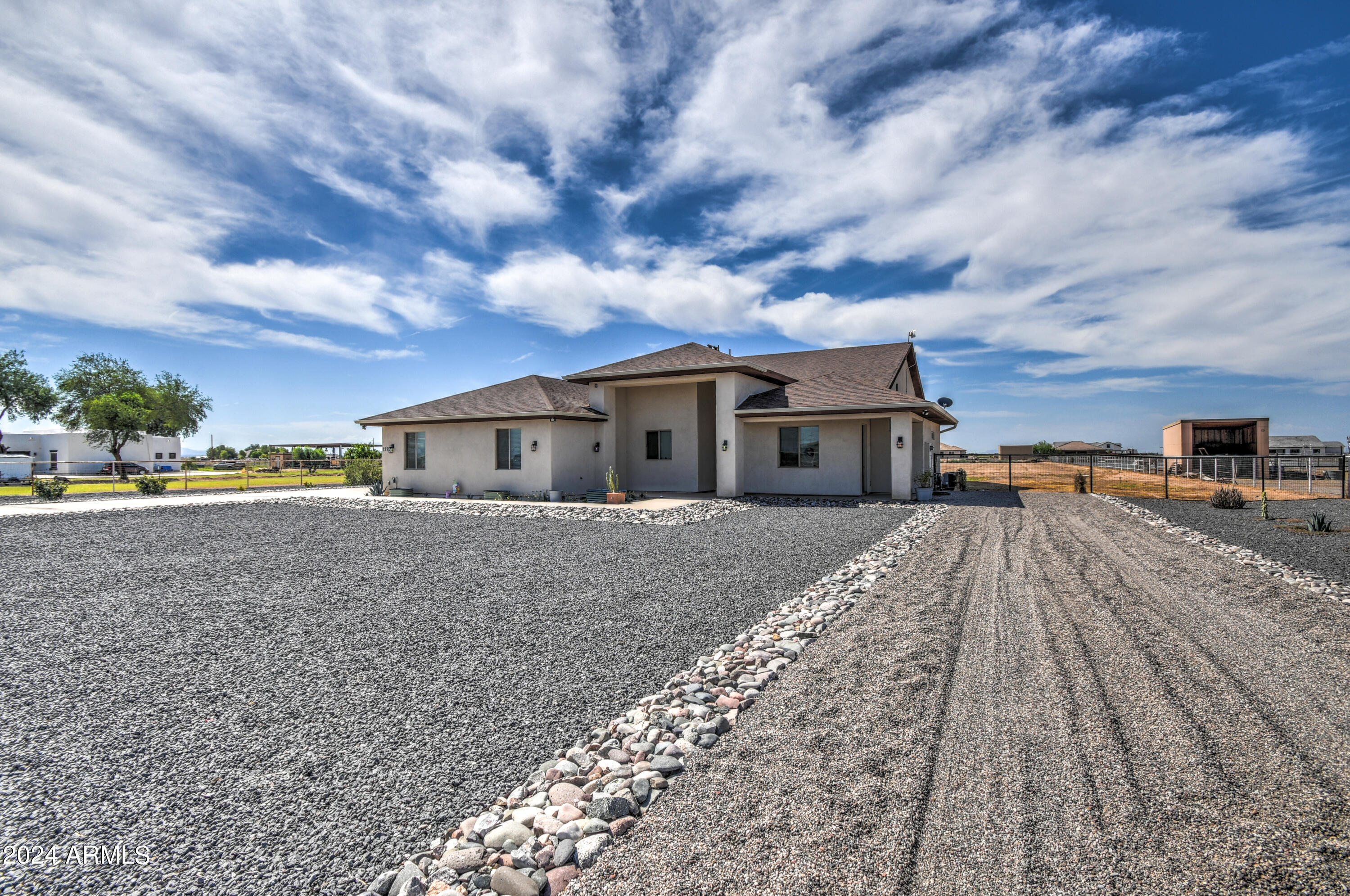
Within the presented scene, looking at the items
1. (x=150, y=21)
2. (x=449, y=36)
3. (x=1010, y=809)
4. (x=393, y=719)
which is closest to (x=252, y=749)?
(x=393, y=719)

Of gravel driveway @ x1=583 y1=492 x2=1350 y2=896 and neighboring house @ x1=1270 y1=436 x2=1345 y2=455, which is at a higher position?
neighboring house @ x1=1270 y1=436 x2=1345 y2=455

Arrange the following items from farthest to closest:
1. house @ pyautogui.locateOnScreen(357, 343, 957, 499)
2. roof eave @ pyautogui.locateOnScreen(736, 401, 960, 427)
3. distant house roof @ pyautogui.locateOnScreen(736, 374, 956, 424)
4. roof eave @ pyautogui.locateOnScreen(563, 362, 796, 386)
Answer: house @ pyautogui.locateOnScreen(357, 343, 957, 499) → roof eave @ pyautogui.locateOnScreen(563, 362, 796, 386) → distant house roof @ pyautogui.locateOnScreen(736, 374, 956, 424) → roof eave @ pyautogui.locateOnScreen(736, 401, 960, 427)

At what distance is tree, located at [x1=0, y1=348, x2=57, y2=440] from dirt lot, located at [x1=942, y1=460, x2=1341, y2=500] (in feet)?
192

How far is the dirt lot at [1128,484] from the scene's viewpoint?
16.3 metres

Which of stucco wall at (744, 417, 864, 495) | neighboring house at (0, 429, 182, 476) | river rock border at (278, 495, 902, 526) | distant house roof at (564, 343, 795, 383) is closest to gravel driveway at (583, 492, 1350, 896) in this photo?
river rock border at (278, 495, 902, 526)

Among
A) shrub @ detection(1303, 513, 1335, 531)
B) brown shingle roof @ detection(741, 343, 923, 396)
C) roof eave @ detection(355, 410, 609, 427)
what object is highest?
brown shingle roof @ detection(741, 343, 923, 396)

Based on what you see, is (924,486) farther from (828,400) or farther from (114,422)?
(114,422)

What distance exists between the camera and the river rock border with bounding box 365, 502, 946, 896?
1.93 m

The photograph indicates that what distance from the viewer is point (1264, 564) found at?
7.10 m

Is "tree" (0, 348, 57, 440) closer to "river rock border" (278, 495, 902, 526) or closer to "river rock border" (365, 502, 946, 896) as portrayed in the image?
"river rock border" (278, 495, 902, 526)

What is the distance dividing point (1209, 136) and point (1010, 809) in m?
13.3

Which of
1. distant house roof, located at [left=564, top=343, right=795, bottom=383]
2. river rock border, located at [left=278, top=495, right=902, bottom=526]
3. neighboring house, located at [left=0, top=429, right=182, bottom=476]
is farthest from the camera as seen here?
neighboring house, located at [left=0, top=429, right=182, bottom=476]

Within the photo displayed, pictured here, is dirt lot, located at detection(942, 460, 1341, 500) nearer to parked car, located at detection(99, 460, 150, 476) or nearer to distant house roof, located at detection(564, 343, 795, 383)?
distant house roof, located at detection(564, 343, 795, 383)

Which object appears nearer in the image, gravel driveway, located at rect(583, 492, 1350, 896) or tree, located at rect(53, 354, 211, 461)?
gravel driveway, located at rect(583, 492, 1350, 896)
